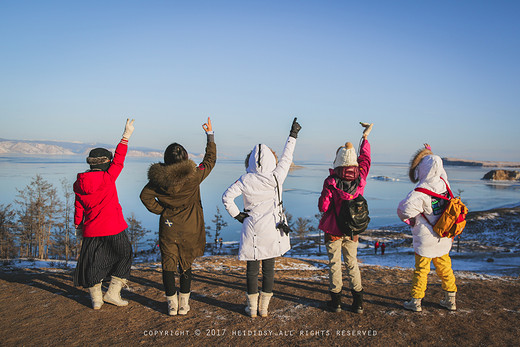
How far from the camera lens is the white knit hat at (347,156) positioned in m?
3.92

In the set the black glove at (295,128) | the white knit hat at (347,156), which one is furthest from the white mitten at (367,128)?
the black glove at (295,128)

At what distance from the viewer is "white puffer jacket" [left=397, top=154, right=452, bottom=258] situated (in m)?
4.05

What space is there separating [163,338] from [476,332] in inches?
149

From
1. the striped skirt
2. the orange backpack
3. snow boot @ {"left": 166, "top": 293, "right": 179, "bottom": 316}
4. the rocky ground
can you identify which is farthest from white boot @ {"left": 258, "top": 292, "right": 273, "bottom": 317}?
the orange backpack

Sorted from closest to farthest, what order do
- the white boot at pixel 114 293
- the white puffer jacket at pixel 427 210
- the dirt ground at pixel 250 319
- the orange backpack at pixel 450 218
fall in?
the dirt ground at pixel 250 319
the orange backpack at pixel 450 218
the white puffer jacket at pixel 427 210
the white boot at pixel 114 293

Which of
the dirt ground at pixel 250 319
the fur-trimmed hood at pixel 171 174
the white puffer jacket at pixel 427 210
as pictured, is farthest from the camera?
the white puffer jacket at pixel 427 210

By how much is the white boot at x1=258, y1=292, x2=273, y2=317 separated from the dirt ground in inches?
3.6

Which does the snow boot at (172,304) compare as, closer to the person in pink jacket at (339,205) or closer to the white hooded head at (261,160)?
the white hooded head at (261,160)

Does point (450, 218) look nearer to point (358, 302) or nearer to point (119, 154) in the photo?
point (358, 302)

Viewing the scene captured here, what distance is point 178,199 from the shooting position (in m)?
3.82

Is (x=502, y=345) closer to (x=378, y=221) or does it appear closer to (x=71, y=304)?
(x=71, y=304)

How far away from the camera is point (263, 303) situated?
159 inches

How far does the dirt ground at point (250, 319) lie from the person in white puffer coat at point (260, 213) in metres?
0.58

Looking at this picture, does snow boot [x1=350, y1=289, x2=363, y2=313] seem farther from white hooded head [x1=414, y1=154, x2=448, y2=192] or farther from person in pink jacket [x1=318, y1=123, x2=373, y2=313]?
white hooded head [x1=414, y1=154, x2=448, y2=192]
